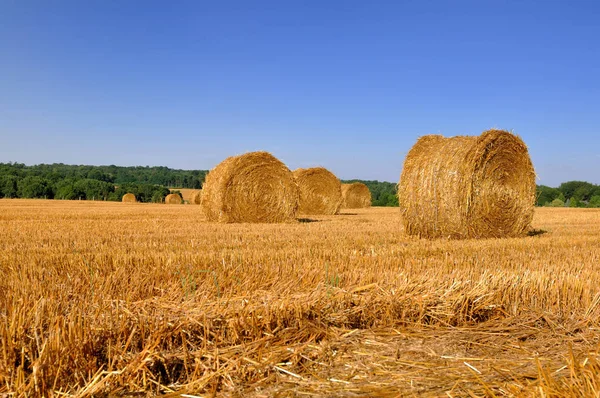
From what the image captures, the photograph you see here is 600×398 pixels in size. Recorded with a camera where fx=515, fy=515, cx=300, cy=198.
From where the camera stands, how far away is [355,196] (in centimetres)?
2778

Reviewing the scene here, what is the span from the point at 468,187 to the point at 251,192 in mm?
6103

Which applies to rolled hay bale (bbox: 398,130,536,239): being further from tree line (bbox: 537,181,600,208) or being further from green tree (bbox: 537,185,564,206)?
green tree (bbox: 537,185,564,206)

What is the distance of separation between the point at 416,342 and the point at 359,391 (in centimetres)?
96

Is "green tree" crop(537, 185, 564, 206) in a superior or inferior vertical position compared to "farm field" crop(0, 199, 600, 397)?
superior

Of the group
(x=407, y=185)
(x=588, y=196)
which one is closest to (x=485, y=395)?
(x=407, y=185)

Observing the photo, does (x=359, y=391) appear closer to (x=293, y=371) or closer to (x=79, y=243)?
(x=293, y=371)

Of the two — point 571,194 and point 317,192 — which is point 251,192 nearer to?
point 317,192

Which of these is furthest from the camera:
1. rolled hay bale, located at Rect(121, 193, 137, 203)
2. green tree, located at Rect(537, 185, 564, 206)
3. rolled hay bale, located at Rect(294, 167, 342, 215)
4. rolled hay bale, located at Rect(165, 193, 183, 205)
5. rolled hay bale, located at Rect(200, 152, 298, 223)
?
green tree, located at Rect(537, 185, 564, 206)

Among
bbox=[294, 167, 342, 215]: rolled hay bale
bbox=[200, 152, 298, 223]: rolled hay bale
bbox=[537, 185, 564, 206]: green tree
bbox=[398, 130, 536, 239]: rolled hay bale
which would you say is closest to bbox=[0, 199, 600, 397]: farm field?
bbox=[398, 130, 536, 239]: rolled hay bale

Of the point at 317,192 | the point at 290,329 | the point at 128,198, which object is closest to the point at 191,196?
the point at 128,198

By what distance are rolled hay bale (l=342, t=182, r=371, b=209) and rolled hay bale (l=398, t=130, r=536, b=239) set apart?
54.5ft

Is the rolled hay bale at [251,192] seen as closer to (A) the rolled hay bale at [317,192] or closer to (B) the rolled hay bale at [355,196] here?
(A) the rolled hay bale at [317,192]

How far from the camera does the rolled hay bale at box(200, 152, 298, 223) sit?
13.8m

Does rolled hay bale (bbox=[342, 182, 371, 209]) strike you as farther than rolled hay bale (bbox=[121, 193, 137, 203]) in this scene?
No
